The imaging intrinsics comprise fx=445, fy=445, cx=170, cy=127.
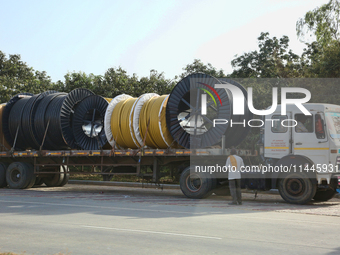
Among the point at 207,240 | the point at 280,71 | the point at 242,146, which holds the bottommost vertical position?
the point at 207,240

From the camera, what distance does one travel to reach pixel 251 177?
46.7ft

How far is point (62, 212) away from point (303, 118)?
25.3 ft

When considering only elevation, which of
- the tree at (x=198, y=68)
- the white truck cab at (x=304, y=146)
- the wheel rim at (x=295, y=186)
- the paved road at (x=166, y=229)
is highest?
the tree at (x=198, y=68)

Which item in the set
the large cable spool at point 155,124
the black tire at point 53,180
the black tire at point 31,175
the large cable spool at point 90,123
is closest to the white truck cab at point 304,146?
the large cable spool at point 155,124

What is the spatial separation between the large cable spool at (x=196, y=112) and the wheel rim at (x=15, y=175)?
8226 mm

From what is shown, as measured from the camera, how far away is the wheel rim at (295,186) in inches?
535

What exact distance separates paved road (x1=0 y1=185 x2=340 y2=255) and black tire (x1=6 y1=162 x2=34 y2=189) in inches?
268

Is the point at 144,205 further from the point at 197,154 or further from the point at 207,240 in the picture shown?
the point at 207,240

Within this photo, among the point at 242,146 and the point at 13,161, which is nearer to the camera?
the point at 242,146

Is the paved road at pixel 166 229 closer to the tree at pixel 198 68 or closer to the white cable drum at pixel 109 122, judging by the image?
the white cable drum at pixel 109 122

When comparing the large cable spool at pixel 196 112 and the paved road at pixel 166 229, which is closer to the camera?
the paved road at pixel 166 229

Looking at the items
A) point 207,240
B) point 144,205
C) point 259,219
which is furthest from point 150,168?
point 207,240

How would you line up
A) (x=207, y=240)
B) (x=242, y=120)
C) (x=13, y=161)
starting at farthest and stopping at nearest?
(x=13, y=161)
(x=242, y=120)
(x=207, y=240)

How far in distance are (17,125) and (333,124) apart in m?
13.8
